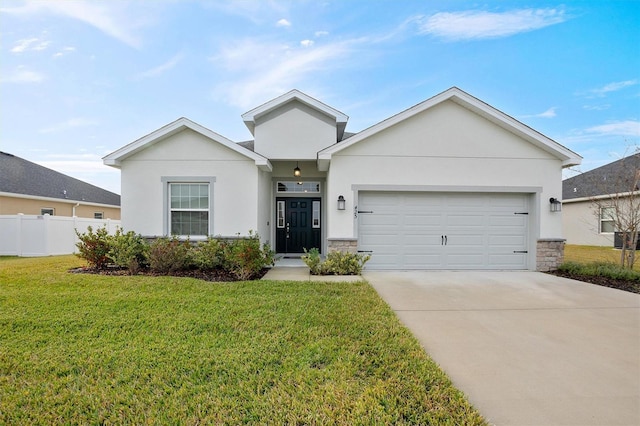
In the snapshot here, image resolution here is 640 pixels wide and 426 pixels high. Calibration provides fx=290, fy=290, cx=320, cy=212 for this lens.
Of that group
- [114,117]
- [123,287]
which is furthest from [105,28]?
[123,287]

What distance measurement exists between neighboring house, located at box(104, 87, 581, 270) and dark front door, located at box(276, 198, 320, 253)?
2302 mm

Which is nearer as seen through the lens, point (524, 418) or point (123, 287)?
point (524, 418)

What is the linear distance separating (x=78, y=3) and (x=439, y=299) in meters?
11.4

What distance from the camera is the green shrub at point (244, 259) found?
23.6 ft

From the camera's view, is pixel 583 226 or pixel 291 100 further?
pixel 583 226

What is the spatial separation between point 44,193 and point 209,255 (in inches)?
575

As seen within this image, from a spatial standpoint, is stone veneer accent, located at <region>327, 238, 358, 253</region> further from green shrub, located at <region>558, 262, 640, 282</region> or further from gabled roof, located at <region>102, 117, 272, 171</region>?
green shrub, located at <region>558, 262, 640, 282</region>

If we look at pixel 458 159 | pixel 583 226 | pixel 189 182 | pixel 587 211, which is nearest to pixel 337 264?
pixel 458 159

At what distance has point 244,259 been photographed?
7164 millimetres

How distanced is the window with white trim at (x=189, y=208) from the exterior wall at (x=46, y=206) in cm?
1208

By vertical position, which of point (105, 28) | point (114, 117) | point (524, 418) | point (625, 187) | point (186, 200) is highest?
point (105, 28)

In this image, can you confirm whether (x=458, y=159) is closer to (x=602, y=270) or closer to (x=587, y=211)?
(x=602, y=270)

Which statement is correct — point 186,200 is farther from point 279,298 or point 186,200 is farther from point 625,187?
point 625,187

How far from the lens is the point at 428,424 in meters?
2.19
